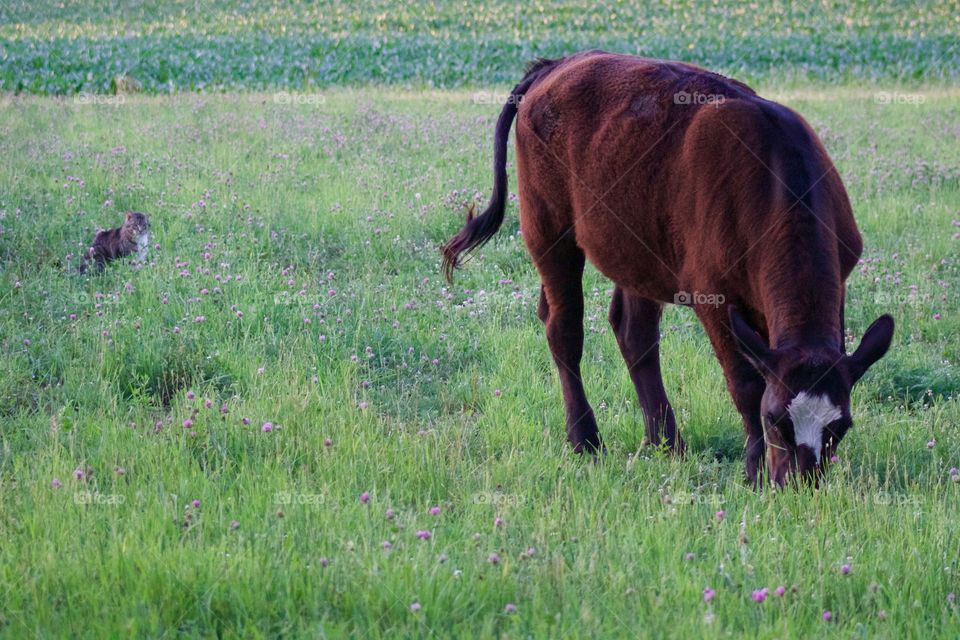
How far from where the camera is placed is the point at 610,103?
17.3ft

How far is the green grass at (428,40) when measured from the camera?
76.3ft

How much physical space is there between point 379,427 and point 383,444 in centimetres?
20

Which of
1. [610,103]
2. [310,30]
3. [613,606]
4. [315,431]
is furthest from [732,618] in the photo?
[310,30]

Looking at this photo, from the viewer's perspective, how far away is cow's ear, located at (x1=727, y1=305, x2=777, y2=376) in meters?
3.96

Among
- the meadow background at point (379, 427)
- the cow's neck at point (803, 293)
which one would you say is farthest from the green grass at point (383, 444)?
the cow's neck at point (803, 293)

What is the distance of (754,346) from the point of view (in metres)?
3.97

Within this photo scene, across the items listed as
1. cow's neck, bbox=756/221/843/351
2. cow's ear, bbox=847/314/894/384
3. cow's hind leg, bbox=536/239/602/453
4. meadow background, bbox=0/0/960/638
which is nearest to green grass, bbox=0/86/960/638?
meadow background, bbox=0/0/960/638

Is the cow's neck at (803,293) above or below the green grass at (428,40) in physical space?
above

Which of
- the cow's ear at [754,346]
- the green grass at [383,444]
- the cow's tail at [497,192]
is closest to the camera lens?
the green grass at [383,444]

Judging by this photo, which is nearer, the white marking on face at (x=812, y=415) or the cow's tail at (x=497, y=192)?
the white marking on face at (x=812, y=415)

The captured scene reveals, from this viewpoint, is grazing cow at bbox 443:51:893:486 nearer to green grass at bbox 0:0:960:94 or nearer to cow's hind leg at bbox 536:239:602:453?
cow's hind leg at bbox 536:239:602:453

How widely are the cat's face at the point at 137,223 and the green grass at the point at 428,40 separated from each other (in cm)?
1331

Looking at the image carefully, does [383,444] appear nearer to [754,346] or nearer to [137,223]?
[754,346]

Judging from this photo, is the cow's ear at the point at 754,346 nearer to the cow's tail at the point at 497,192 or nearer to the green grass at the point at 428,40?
the cow's tail at the point at 497,192
